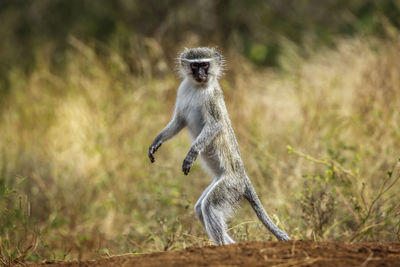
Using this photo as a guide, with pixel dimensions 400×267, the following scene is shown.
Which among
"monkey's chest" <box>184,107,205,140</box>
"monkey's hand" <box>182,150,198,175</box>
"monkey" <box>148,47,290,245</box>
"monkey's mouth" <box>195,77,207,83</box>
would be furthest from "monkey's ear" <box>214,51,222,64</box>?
"monkey's hand" <box>182,150,198,175</box>

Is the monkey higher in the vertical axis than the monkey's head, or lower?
lower

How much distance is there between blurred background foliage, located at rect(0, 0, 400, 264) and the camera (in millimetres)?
4992

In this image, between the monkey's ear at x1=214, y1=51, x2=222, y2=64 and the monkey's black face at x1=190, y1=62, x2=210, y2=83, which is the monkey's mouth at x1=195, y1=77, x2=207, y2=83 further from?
the monkey's ear at x1=214, y1=51, x2=222, y2=64

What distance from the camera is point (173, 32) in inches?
468

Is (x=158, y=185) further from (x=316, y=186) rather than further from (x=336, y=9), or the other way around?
(x=336, y=9)

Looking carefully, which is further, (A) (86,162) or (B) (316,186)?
(A) (86,162)

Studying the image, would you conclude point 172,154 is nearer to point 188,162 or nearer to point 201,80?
point 201,80

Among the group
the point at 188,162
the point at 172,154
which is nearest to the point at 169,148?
the point at 172,154

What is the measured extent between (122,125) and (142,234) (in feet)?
8.90

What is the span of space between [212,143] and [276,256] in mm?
1652

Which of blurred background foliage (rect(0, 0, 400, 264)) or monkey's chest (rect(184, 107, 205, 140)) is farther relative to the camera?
blurred background foliage (rect(0, 0, 400, 264))

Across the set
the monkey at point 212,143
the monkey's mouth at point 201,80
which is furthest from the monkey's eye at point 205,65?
the monkey's mouth at point 201,80

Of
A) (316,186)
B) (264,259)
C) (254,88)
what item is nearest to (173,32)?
(254,88)

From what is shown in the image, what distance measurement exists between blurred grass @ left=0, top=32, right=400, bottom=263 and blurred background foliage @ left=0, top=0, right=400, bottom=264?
0.03m
